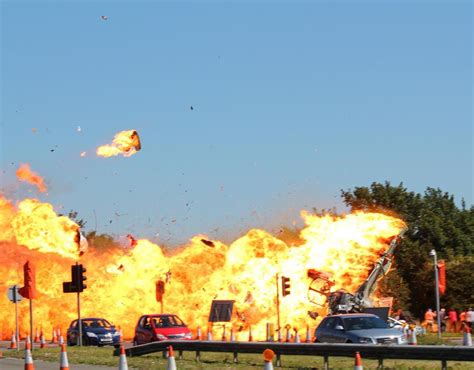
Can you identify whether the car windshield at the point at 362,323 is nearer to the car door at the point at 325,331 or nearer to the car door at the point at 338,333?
the car door at the point at 338,333

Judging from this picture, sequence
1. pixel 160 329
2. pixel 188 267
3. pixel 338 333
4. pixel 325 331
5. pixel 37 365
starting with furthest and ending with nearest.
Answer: pixel 188 267 < pixel 160 329 < pixel 37 365 < pixel 325 331 < pixel 338 333

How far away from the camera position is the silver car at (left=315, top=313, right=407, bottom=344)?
2648 cm

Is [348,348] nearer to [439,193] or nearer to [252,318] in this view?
[252,318]

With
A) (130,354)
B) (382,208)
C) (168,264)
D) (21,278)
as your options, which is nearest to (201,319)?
(168,264)

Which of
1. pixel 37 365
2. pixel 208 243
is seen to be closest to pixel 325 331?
pixel 37 365

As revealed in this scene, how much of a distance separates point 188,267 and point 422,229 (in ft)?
67.8

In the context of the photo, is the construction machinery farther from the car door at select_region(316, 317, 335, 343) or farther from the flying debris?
the car door at select_region(316, 317, 335, 343)

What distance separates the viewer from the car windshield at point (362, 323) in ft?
89.6

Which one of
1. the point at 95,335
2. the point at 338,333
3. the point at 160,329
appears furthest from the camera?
the point at 95,335

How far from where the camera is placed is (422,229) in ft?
234

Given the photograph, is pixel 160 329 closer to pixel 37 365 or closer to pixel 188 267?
pixel 37 365

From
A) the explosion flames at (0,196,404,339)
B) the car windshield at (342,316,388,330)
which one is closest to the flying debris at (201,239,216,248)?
the explosion flames at (0,196,404,339)

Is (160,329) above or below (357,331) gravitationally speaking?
above

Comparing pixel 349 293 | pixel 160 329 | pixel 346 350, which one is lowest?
pixel 346 350
